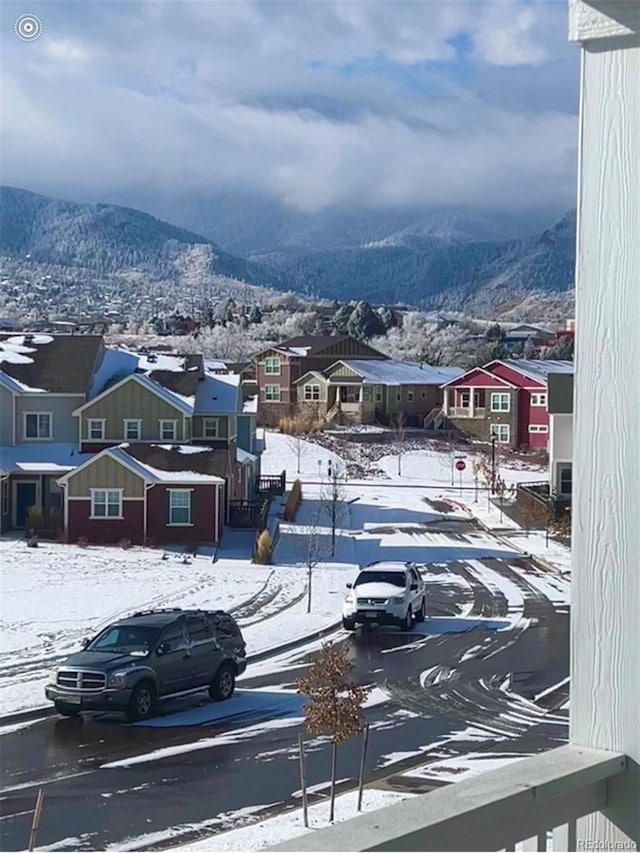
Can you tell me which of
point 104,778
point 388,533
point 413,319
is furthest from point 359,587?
point 413,319

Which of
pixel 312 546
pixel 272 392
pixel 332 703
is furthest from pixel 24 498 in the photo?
pixel 272 392

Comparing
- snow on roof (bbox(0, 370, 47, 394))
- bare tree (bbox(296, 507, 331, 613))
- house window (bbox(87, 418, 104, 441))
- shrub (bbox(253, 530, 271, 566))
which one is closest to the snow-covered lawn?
shrub (bbox(253, 530, 271, 566))

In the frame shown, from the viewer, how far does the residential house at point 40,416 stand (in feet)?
112

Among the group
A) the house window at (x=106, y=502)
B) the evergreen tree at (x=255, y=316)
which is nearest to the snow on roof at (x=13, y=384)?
the house window at (x=106, y=502)

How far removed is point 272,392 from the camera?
243 ft

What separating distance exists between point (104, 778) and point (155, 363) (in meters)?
28.6

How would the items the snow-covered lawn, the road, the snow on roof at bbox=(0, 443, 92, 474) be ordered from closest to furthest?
the road < the snow-covered lawn < the snow on roof at bbox=(0, 443, 92, 474)

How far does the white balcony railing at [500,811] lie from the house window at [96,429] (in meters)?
33.8

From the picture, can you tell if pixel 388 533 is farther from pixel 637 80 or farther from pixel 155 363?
pixel 637 80

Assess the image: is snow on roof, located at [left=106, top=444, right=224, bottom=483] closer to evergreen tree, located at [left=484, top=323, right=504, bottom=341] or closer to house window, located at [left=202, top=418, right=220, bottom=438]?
house window, located at [left=202, top=418, right=220, bottom=438]

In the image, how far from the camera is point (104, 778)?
12133mm

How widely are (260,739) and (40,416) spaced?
23942mm

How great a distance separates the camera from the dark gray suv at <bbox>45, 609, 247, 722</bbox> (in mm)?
15031

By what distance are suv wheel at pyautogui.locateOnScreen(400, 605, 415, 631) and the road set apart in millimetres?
241
